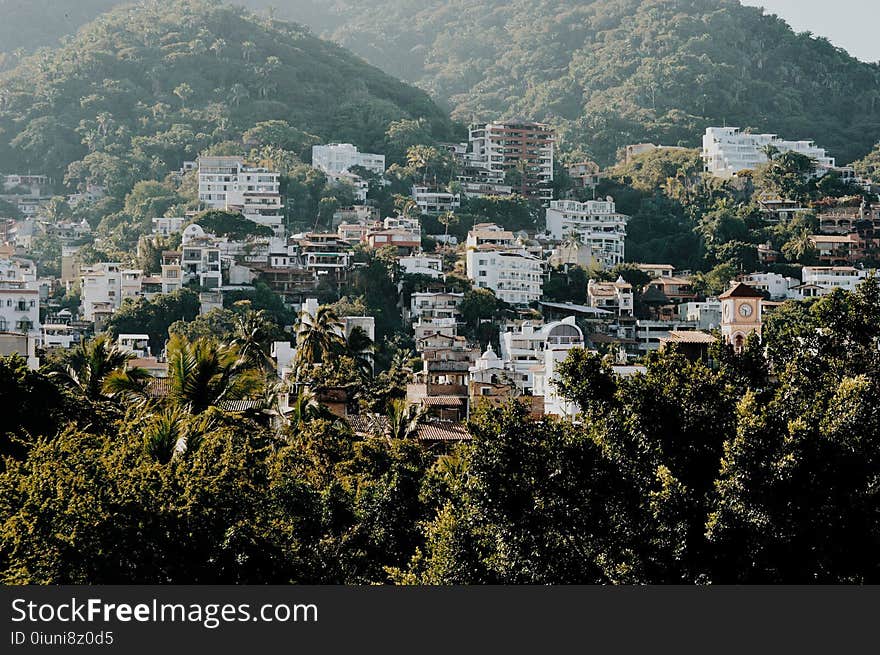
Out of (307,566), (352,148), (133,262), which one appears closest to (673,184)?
(352,148)

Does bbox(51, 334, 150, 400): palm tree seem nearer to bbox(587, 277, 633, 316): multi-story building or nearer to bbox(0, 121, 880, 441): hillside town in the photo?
bbox(0, 121, 880, 441): hillside town

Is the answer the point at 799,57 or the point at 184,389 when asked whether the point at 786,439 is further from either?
the point at 799,57

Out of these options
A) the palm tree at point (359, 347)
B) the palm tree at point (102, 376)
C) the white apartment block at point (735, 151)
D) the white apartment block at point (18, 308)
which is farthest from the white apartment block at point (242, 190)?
the palm tree at point (102, 376)

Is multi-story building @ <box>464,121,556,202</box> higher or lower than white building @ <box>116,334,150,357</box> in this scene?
higher

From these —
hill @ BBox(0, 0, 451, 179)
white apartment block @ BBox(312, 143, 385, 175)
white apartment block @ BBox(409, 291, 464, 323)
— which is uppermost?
hill @ BBox(0, 0, 451, 179)

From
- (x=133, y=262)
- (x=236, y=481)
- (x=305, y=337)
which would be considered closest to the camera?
(x=236, y=481)

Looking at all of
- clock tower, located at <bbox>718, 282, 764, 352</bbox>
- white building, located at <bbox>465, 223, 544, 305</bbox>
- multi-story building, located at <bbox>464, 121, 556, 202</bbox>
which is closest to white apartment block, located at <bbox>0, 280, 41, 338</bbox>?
white building, located at <bbox>465, 223, 544, 305</bbox>

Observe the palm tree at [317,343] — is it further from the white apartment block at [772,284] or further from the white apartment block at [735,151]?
the white apartment block at [735,151]

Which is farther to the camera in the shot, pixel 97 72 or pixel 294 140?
pixel 97 72
